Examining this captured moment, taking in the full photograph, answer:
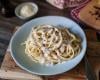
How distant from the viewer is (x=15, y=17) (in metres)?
0.85

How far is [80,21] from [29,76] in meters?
0.23

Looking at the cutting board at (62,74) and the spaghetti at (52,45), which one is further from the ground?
the spaghetti at (52,45)

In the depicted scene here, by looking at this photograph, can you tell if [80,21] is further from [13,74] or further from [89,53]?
[13,74]

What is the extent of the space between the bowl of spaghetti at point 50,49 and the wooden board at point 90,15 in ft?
0.20

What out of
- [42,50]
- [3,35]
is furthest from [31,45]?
[3,35]

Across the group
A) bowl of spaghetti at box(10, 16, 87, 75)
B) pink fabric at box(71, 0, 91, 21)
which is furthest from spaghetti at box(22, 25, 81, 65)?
pink fabric at box(71, 0, 91, 21)

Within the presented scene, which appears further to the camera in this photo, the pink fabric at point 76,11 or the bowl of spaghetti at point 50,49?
the pink fabric at point 76,11

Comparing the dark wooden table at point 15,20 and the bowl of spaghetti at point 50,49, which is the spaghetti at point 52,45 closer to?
the bowl of spaghetti at point 50,49

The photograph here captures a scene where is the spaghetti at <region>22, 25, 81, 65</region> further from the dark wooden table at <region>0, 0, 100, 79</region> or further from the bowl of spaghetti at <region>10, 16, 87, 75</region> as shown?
the dark wooden table at <region>0, 0, 100, 79</region>

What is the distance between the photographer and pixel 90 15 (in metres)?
0.80

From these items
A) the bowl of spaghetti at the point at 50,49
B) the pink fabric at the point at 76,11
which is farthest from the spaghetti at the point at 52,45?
the pink fabric at the point at 76,11

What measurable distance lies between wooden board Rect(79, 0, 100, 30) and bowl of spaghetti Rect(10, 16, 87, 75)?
6 centimetres

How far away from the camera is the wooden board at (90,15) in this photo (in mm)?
778

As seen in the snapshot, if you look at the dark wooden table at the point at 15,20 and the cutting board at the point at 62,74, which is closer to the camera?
the cutting board at the point at 62,74
